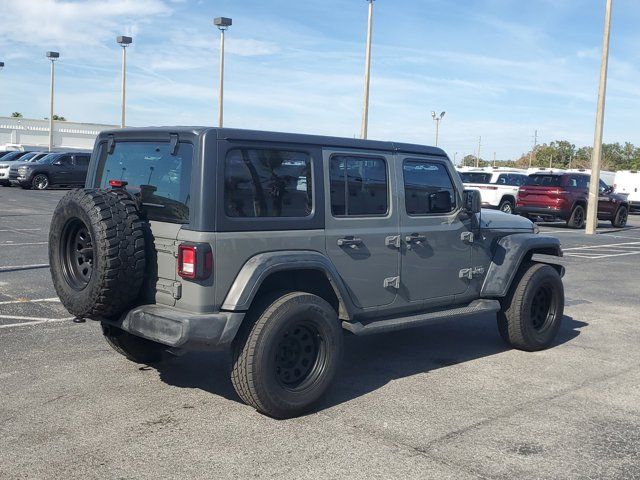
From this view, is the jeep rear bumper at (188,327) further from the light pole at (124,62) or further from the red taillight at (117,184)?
the light pole at (124,62)

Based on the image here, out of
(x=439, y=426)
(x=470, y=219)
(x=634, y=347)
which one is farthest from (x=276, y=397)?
(x=634, y=347)

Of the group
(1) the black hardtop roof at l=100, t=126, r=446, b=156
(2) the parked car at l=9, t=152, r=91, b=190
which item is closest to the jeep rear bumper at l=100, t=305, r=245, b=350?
(1) the black hardtop roof at l=100, t=126, r=446, b=156

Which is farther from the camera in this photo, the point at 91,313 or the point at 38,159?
the point at 38,159

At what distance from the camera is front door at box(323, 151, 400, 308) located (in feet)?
17.6

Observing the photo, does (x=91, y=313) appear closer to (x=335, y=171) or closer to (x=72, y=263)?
(x=72, y=263)

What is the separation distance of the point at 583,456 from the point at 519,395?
1209mm

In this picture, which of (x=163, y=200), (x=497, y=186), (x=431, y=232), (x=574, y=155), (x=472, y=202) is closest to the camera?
(x=163, y=200)

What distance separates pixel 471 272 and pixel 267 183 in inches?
91.7

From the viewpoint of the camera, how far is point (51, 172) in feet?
103

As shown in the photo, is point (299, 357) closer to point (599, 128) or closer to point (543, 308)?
point (543, 308)

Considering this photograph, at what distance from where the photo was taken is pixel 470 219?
6.45m

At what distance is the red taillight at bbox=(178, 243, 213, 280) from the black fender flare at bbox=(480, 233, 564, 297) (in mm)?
2976

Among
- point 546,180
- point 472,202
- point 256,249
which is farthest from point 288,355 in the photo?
point 546,180

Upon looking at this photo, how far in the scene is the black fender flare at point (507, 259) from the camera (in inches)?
260
